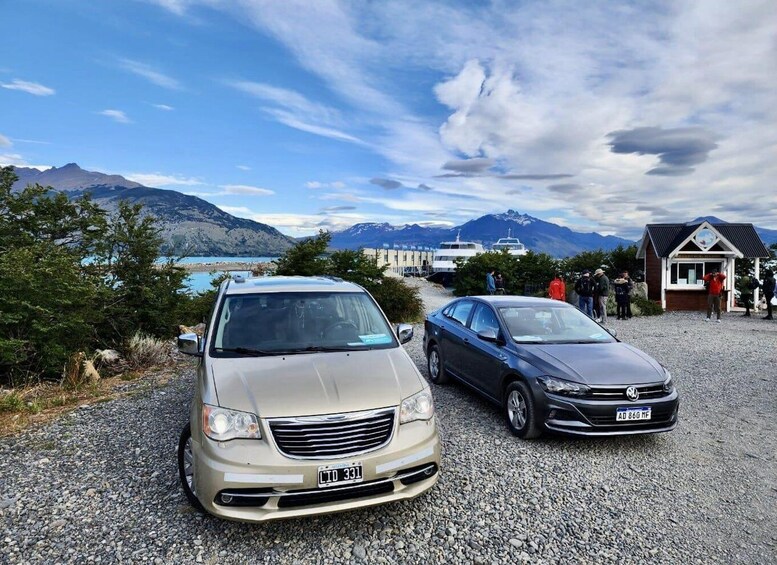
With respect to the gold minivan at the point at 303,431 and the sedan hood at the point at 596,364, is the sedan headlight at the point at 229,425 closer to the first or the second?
the gold minivan at the point at 303,431

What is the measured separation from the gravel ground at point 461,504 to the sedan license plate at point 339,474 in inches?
19.2

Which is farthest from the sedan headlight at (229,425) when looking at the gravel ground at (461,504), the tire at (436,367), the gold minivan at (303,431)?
the tire at (436,367)

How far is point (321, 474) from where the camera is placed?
3045 mm

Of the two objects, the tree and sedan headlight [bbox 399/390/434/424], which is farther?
the tree

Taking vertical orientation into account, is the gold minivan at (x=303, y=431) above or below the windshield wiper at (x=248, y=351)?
below

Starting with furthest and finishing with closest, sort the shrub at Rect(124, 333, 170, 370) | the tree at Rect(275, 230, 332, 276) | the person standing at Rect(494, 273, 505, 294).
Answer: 1. the person standing at Rect(494, 273, 505, 294)
2. the tree at Rect(275, 230, 332, 276)
3. the shrub at Rect(124, 333, 170, 370)

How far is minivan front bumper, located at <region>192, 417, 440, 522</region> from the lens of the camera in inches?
118

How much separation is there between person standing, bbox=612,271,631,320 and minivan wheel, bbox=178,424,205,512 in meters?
17.5

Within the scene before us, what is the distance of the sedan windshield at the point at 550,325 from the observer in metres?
5.91

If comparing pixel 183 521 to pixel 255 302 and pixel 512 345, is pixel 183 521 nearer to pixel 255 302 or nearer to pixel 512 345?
pixel 255 302

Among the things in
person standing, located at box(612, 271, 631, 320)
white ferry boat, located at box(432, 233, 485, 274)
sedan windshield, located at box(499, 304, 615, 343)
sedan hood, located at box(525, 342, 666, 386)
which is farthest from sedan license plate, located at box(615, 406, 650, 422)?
white ferry boat, located at box(432, 233, 485, 274)

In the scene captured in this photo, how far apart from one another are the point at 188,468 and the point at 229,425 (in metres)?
0.80

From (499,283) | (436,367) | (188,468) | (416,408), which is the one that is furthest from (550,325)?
(499,283)

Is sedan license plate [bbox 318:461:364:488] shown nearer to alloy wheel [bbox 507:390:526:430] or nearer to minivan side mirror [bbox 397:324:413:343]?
minivan side mirror [bbox 397:324:413:343]
